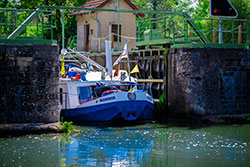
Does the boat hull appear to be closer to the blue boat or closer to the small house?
the blue boat

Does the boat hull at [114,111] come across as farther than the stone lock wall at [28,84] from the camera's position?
Yes

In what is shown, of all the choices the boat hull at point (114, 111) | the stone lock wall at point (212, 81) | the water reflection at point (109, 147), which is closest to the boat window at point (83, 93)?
the boat hull at point (114, 111)

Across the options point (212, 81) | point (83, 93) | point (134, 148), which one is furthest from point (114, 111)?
point (134, 148)

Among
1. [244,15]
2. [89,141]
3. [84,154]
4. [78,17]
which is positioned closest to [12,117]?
[89,141]

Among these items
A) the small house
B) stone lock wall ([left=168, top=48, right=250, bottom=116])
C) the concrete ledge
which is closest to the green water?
the concrete ledge

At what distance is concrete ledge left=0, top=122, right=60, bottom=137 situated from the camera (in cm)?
1484

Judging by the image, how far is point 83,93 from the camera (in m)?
19.5

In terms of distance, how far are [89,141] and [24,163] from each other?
347 centimetres

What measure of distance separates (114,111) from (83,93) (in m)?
1.61

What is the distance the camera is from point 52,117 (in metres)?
15.8

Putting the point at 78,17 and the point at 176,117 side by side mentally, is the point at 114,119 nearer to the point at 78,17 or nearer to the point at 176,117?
the point at 176,117

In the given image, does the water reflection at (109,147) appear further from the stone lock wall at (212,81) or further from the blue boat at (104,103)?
the stone lock wall at (212,81)

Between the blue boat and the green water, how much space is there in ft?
5.05

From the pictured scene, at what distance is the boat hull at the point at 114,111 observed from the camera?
1869cm
